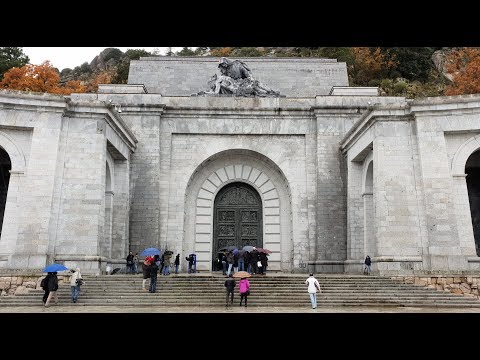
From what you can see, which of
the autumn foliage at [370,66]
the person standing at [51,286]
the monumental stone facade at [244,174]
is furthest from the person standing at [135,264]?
the autumn foliage at [370,66]

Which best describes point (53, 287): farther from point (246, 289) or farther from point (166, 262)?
point (166, 262)

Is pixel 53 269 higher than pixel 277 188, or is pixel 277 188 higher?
pixel 277 188

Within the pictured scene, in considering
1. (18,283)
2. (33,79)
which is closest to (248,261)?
(18,283)

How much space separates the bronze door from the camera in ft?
78.7

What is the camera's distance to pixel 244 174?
2445 cm

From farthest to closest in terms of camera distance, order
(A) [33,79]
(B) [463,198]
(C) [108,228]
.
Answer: (A) [33,79], (C) [108,228], (B) [463,198]

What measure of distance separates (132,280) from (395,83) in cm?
4110

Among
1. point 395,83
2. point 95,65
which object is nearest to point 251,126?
point 395,83

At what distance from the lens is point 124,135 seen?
69.4 ft

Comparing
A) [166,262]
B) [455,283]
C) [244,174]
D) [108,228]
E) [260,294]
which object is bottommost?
[260,294]

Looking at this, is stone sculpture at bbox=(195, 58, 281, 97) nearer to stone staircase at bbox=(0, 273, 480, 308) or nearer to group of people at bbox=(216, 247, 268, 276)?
group of people at bbox=(216, 247, 268, 276)

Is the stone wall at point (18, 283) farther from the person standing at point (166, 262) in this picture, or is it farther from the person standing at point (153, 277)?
the person standing at point (166, 262)

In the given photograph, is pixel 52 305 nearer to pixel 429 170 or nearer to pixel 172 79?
pixel 429 170

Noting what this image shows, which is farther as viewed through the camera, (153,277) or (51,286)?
(153,277)
